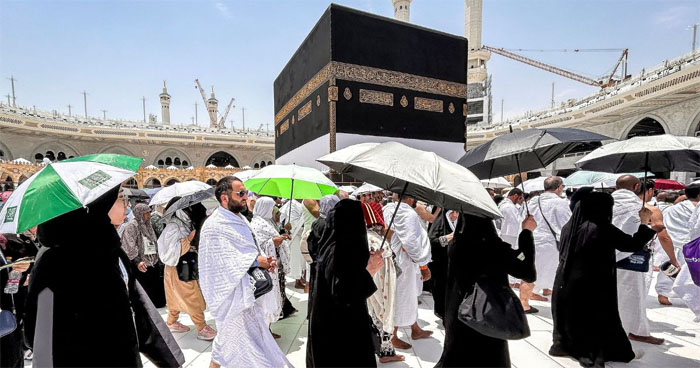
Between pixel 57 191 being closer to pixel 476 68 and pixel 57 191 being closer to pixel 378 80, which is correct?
A: pixel 378 80

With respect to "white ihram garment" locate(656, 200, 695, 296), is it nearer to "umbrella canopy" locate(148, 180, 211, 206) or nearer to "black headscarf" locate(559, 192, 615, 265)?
"black headscarf" locate(559, 192, 615, 265)

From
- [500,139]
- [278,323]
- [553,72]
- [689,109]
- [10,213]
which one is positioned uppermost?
[553,72]

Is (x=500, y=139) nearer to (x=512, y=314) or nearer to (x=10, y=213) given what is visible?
(x=512, y=314)

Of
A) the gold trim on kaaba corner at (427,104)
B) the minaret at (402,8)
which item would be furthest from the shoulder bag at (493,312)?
the minaret at (402,8)

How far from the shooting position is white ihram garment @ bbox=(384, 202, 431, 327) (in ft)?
8.14

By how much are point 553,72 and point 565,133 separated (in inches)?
2137

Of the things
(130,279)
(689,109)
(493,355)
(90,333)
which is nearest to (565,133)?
(493,355)

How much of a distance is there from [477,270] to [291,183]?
202cm

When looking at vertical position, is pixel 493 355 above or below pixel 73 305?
below

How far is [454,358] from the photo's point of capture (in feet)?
5.46

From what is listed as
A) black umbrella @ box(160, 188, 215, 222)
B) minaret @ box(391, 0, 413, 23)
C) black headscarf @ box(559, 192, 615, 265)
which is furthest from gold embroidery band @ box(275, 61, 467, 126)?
minaret @ box(391, 0, 413, 23)

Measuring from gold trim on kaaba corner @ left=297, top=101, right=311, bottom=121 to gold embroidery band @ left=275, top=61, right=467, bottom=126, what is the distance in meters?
0.35

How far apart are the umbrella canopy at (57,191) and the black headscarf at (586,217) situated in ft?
8.28

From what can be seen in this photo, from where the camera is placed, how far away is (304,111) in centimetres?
1332
